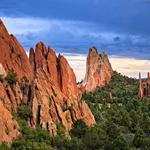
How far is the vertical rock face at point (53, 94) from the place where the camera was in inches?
3132

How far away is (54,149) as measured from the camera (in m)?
71.2

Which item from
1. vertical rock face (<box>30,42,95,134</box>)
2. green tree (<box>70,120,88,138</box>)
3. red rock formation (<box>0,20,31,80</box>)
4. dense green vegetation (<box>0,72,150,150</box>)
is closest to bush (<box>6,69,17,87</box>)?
vertical rock face (<box>30,42,95,134</box>)

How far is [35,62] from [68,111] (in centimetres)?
1679

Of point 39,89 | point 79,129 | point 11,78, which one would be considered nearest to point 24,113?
point 39,89

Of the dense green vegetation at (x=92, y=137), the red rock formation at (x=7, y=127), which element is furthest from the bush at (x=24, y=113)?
the red rock formation at (x=7, y=127)

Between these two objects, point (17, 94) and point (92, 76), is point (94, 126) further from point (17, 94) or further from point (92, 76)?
point (92, 76)

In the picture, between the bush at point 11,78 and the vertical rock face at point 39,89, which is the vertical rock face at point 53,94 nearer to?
the vertical rock face at point 39,89

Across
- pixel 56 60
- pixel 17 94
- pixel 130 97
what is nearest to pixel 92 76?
pixel 130 97

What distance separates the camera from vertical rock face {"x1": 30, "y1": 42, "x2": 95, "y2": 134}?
79562 mm

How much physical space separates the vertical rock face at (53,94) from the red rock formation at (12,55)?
2.43m

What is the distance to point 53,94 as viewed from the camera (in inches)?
3556

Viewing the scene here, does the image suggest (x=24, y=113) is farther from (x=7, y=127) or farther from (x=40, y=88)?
(x=7, y=127)

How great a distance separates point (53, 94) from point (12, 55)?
31.1ft

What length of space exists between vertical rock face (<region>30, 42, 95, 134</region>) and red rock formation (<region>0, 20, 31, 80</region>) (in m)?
2.43
